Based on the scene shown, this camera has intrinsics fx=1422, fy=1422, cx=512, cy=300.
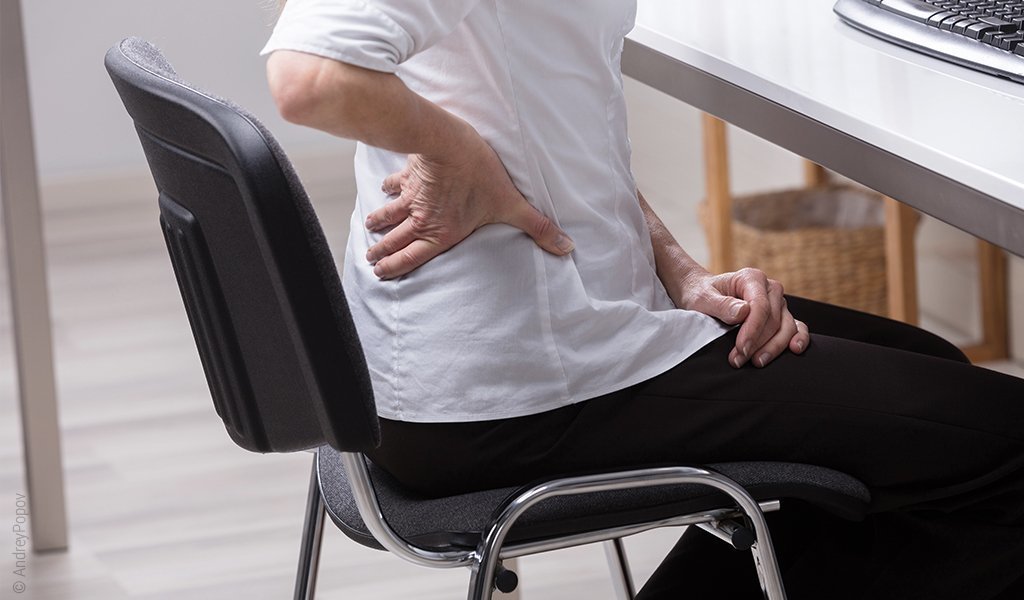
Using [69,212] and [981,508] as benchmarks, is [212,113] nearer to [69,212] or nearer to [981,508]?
[981,508]

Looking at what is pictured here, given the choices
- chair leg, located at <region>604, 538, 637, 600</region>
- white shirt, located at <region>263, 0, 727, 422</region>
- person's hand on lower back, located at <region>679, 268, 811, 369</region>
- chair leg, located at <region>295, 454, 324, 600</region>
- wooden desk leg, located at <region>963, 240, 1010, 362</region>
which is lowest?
wooden desk leg, located at <region>963, 240, 1010, 362</region>

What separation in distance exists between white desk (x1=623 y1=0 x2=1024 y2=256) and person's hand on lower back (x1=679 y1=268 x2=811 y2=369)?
0.13 metres

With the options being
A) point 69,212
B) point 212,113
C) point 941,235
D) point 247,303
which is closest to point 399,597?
point 247,303

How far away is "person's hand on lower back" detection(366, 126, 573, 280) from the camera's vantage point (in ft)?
3.54

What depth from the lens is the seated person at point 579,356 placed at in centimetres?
109

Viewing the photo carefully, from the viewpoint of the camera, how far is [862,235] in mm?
2742

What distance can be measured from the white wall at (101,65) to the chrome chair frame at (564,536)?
3.16 m

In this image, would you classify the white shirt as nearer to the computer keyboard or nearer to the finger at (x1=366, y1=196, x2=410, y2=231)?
the finger at (x1=366, y1=196, x2=410, y2=231)

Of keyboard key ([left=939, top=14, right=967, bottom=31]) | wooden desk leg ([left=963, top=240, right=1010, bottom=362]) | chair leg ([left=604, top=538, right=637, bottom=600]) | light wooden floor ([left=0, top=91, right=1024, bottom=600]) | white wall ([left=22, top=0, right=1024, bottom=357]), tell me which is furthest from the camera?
white wall ([left=22, top=0, right=1024, bottom=357])

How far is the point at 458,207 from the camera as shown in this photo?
1089 mm

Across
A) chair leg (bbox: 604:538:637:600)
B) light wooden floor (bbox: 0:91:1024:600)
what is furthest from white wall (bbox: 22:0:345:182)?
chair leg (bbox: 604:538:637:600)

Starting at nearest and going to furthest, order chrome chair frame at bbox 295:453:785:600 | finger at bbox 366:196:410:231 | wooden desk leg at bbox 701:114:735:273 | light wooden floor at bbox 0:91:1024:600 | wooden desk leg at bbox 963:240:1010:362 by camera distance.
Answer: chrome chair frame at bbox 295:453:785:600 → finger at bbox 366:196:410:231 → light wooden floor at bbox 0:91:1024:600 → wooden desk leg at bbox 963:240:1010:362 → wooden desk leg at bbox 701:114:735:273

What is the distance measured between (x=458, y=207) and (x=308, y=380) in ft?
0.67

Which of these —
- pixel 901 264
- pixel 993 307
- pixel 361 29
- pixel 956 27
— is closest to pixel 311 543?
pixel 361 29
